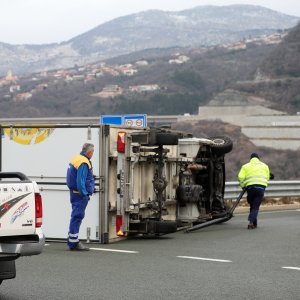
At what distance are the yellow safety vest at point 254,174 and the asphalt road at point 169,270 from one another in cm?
204

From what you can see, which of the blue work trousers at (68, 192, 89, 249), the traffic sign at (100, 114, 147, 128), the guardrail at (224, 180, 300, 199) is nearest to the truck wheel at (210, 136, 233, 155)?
the traffic sign at (100, 114, 147, 128)

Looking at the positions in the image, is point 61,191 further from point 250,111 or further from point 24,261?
point 250,111

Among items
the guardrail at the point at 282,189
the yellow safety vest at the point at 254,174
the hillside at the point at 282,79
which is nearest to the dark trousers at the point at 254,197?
the yellow safety vest at the point at 254,174

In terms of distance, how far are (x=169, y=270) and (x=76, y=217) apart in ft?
8.25

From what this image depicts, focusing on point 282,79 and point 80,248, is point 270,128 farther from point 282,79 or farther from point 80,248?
point 80,248

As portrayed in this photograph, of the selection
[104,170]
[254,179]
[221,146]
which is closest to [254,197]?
[254,179]

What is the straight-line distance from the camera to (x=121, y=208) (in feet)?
44.5

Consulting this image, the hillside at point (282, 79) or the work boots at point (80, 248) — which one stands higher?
the hillside at point (282, 79)

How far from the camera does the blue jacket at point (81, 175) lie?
12.2 m

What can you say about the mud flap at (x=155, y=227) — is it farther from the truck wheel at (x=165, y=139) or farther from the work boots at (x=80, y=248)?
the work boots at (x=80, y=248)

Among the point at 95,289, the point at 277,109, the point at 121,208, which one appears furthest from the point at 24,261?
the point at 277,109

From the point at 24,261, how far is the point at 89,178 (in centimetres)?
206

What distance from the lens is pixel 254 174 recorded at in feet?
54.4

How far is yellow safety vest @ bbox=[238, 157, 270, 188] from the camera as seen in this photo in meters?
16.5
